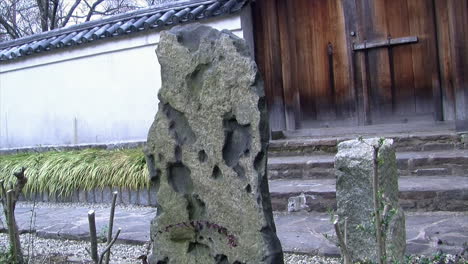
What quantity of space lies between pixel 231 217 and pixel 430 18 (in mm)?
5330

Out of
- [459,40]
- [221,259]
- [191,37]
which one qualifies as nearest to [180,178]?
[221,259]

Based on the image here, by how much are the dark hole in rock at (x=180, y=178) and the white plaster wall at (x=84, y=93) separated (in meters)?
4.70

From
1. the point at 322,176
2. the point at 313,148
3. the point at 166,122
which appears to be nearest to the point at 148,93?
the point at 313,148

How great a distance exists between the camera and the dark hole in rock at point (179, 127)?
9.98ft

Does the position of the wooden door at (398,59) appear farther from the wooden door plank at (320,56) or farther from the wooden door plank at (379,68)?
the wooden door plank at (320,56)

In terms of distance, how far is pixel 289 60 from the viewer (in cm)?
771

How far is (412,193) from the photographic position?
485 centimetres

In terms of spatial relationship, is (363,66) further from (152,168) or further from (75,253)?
(152,168)

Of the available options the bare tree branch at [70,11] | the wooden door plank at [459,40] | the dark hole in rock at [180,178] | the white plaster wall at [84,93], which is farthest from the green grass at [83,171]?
the bare tree branch at [70,11]

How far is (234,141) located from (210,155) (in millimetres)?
154

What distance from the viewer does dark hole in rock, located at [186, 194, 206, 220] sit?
9.78 ft

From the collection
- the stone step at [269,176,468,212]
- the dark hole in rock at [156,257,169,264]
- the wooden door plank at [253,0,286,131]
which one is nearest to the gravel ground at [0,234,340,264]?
the dark hole in rock at [156,257,169,264]

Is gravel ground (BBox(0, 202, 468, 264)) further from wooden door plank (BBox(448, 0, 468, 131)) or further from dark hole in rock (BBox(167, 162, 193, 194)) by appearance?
wooden door plank (BBox(448, 0, 468, 131))

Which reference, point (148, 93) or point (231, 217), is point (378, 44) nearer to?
point (148, 93)
